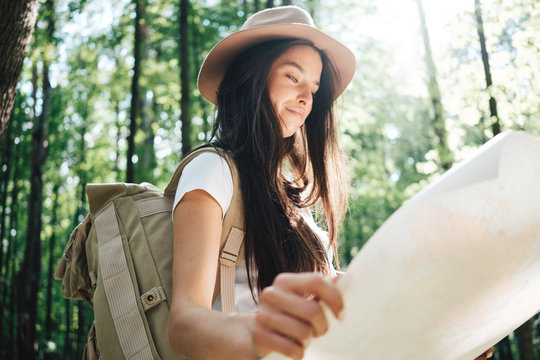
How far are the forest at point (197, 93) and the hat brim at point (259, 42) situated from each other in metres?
1.82

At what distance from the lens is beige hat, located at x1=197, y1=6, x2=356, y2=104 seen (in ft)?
6.53

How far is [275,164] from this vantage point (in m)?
1.89

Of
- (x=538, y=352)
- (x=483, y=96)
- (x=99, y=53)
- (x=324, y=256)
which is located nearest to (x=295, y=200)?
(x=324, y=256)

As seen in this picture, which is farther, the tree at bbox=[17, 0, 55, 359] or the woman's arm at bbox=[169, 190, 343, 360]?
the tree at bbox=[17, 0, 55, 359]

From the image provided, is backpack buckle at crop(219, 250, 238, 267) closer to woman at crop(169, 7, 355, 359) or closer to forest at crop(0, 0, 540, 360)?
woman at crop(169, 7, 355, 359)

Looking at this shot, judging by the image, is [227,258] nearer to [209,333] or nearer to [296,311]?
[209,333]

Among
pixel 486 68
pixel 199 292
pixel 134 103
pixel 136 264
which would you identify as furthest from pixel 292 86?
pixel 134 103

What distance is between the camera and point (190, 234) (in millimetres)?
1276

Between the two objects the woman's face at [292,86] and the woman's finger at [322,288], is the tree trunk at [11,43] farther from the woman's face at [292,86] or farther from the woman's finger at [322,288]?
the woman's finger at [322,288]

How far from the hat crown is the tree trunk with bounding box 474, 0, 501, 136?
14.2 ft

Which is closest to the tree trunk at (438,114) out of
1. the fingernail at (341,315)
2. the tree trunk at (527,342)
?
the tree trunk at (527,342)

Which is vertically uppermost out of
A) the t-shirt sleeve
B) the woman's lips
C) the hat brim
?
the hat brim

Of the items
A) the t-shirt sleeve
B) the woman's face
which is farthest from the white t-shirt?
the woman's face

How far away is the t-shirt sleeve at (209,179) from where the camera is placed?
137 centimetres
